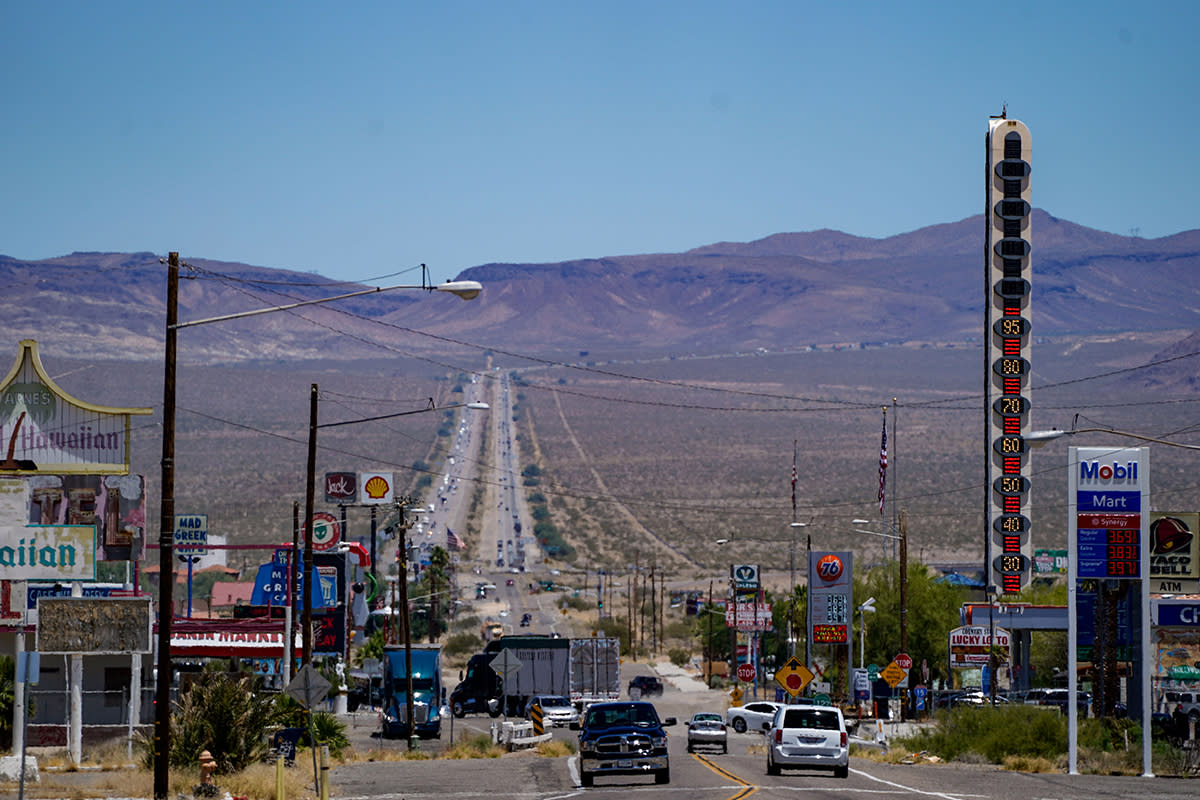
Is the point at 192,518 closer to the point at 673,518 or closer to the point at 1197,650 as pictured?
the point at 1197,650

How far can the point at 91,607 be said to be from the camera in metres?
36.2

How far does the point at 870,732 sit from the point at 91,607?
29.9 metres

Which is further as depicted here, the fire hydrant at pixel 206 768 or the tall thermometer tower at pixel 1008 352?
the tall thermometer tower at pixel 1008 352

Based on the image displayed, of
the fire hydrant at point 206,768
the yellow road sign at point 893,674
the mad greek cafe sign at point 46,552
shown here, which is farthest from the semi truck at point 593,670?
the fire hydrant at point 206,768

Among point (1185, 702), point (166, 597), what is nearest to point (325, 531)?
point (1185, 702)

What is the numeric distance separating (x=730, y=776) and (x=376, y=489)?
4984cm

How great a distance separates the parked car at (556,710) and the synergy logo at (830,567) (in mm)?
10801

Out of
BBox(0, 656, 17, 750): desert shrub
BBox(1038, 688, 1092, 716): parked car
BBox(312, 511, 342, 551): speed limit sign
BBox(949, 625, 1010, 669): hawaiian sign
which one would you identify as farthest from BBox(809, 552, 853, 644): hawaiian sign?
BBox(0, 656, 17, 750): desert shrub

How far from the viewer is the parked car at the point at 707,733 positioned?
46.8 m

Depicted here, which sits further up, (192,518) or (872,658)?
(192,518)

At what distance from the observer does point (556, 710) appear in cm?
6125

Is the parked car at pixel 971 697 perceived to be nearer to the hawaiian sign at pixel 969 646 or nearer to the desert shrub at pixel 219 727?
the hawaiian sign at pixel 969 646

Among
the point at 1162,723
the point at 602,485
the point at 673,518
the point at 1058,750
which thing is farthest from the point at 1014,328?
the point at 602,485

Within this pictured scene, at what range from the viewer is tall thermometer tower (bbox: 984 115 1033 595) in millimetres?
49312
